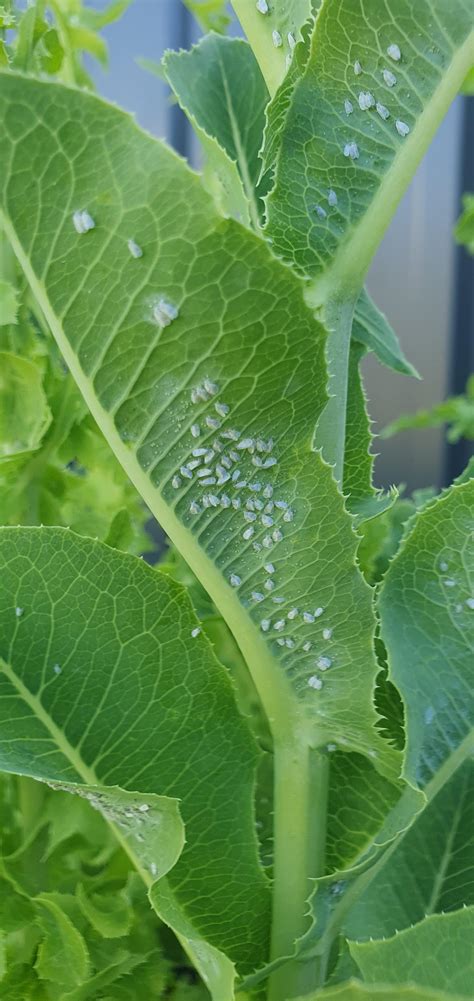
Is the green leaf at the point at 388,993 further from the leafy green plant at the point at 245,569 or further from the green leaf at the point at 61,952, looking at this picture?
the green leaf at the point at 61,952

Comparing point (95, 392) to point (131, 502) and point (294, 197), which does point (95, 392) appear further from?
point (131, 502)

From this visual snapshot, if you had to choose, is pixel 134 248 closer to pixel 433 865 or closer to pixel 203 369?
pixel 203 369

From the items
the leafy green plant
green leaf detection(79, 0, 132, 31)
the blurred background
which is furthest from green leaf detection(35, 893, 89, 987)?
the blurred background

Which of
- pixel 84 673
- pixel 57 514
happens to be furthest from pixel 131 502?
pixel 84 673

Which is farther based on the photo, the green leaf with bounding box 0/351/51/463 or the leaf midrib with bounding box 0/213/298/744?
the green leaf with bounding box 0/351/51/463

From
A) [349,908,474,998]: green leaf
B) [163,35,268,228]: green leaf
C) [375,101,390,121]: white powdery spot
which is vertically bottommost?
[349,908,474,998]: green leaf

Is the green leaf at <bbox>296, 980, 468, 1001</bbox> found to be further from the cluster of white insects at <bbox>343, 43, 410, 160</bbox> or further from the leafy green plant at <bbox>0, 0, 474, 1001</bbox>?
the cluster of white insects at <bbox>343, 43, 410, 160</bbox>

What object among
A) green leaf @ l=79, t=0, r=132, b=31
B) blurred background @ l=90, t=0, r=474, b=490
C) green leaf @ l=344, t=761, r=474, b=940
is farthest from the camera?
blurred background @ l=90, t=0, r=474, b=490
